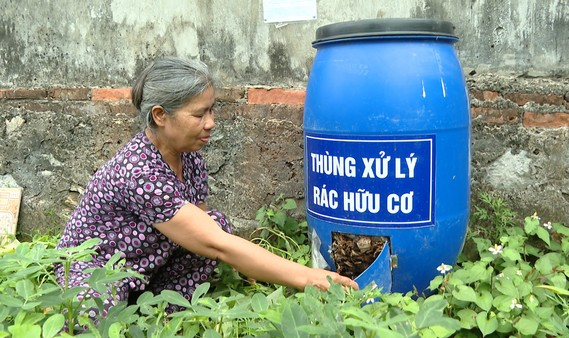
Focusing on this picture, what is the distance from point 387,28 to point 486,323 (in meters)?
0.84

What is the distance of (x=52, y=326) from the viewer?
108 cm

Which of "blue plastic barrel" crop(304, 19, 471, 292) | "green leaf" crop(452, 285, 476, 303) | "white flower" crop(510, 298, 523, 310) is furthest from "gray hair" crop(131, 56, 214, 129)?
"white flower" crop(510, 298, 523, 310)

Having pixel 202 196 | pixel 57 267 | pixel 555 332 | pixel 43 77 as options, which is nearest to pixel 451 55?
pixel 555 332

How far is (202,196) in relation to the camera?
6.81 feet

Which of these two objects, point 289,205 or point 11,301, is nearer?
point 11,301

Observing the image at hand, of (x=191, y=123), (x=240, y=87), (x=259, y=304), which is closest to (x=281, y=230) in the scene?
(x=240, y=87)

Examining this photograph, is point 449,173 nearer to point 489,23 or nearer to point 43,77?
point 489,23

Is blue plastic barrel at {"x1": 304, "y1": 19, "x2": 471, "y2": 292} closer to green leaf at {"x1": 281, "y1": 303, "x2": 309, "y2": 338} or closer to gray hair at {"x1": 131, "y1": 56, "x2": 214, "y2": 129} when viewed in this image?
gray hair at {"x1": 131, "y1": 56, "x2": 214, "y2": 129}

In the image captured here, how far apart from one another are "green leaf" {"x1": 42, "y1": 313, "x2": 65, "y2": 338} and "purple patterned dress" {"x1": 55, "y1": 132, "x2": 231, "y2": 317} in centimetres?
50

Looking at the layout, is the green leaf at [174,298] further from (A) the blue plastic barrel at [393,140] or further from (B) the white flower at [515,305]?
(B) the white flower at [515,305]

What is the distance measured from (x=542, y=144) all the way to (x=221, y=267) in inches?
50.2

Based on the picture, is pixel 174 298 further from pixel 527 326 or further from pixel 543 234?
pixel 543 234

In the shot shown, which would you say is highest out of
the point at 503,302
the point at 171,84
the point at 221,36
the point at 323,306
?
the point at 221,36

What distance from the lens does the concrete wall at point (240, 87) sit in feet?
6.64
